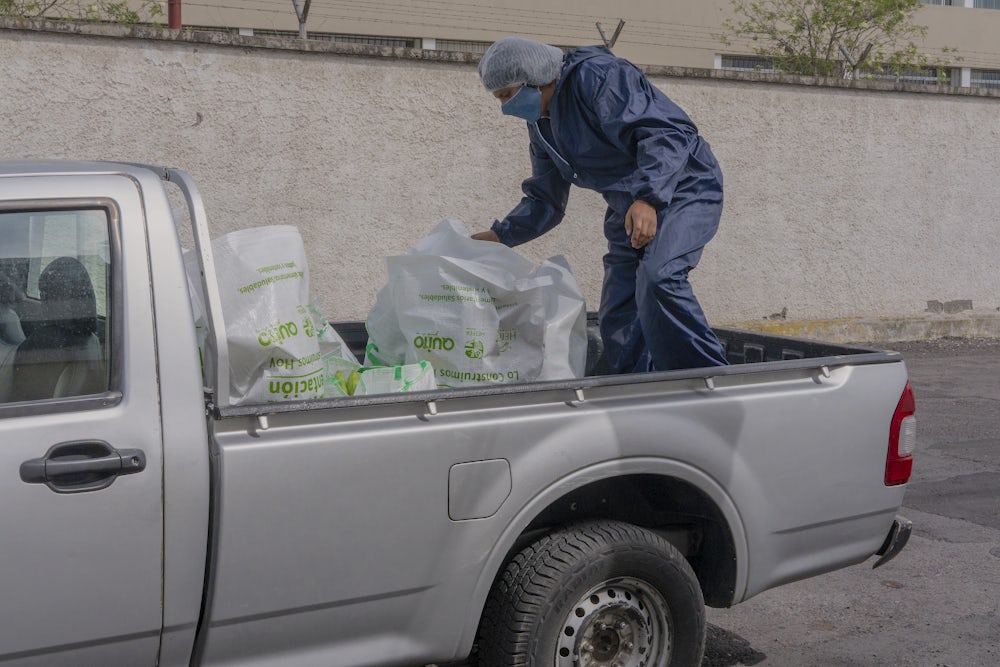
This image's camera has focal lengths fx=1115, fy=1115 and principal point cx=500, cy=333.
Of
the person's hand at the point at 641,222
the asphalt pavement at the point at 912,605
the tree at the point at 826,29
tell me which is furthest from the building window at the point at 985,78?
the person's hand at the point at 641,222

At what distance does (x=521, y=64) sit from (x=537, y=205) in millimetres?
722

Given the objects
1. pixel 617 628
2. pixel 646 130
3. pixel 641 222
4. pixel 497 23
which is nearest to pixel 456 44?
pixel 497 23

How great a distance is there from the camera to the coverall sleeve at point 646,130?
12.4 feet

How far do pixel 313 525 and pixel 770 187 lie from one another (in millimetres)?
8606

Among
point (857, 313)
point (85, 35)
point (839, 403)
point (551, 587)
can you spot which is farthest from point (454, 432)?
point (857, 313)

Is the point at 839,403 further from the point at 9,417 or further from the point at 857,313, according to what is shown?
the point at 857,313

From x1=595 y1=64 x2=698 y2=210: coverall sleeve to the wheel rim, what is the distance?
137 centimetres

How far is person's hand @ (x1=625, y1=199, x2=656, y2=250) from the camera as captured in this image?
3.74 m

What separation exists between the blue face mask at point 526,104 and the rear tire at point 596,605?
5.77ft

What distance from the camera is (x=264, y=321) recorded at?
2.87 m

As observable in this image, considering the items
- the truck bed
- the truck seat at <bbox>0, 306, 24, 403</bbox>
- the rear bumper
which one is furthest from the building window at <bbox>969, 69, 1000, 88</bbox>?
the truck seat at <bbox>0, 306, 24, 403</bbox>

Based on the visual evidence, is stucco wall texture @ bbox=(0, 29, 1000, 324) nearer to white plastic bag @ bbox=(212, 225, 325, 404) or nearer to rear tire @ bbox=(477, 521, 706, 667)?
white plastic bag @ bbox=(212, 225, 325, 404)

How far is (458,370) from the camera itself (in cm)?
348

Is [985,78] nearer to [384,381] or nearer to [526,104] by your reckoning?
[526,104]
